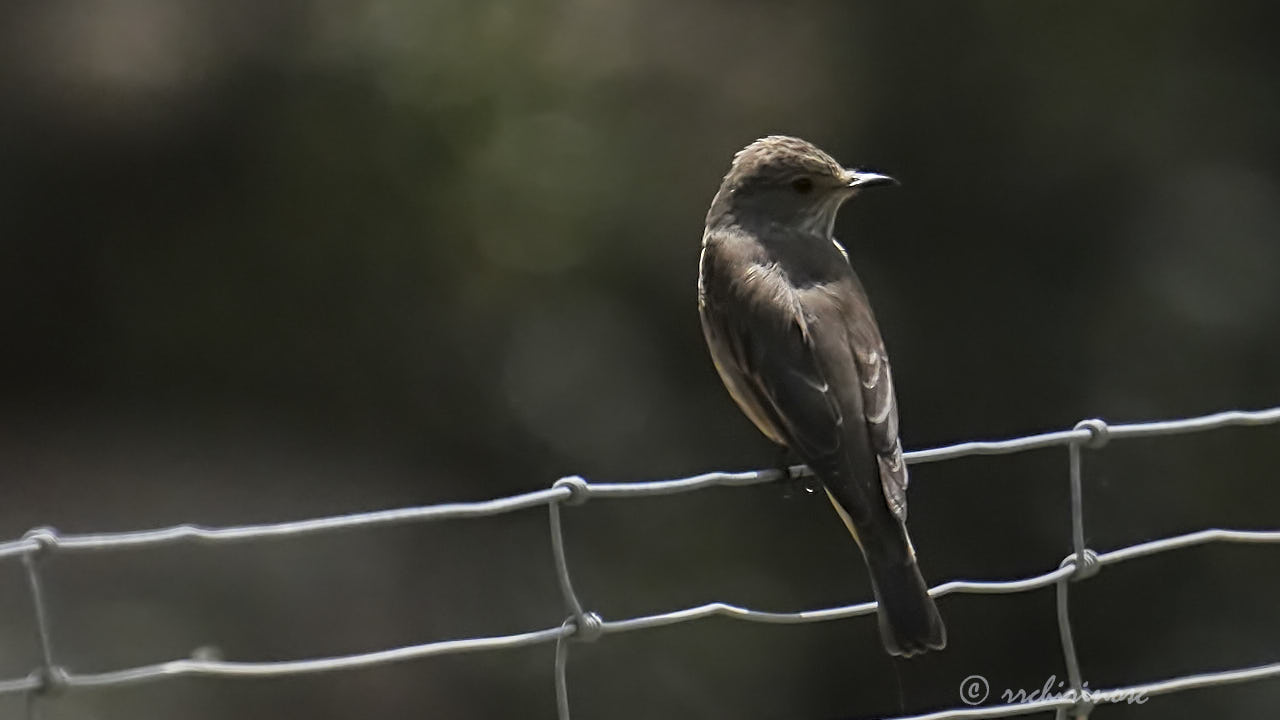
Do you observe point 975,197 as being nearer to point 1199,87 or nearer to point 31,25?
point 1199,87

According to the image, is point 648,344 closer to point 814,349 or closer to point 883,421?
point 814,349

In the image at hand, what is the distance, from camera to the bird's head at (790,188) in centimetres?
521

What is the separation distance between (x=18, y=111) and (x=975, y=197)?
15.6ft

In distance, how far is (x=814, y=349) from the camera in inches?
177

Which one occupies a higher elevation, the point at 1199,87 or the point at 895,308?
the point at 1199,87

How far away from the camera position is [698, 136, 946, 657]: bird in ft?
13.1

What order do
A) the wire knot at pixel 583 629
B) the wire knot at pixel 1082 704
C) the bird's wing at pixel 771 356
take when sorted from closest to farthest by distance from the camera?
the wire knot at pixel 583 629 < the wire knot at pixel 1082 704 < the bird's wing at pixel 771 356

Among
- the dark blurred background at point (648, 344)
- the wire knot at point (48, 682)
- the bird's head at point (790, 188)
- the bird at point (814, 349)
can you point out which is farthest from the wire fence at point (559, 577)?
the dark blurred background at point (648, 344)

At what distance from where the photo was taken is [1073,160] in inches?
302

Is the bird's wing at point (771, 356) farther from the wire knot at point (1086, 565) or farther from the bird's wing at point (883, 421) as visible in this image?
the wire knot at point (1086, 565)

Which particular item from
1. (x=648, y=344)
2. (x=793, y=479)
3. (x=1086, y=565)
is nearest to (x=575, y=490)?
(x=1086, y=565)

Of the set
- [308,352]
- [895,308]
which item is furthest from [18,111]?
[895,308]

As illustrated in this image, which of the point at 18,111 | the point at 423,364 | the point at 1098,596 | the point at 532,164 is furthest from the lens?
the point at 18,111

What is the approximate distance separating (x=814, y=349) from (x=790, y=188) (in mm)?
868
